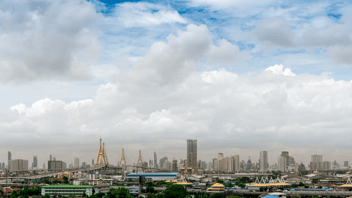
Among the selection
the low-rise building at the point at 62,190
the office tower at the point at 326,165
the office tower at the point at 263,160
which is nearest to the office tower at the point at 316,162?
the office tower at the point at 326,165

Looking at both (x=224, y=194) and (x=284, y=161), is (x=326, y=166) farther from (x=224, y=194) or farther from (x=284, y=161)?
(x=224, y=194)

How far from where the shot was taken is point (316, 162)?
19225cm

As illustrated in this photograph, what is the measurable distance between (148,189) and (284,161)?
14008 cm

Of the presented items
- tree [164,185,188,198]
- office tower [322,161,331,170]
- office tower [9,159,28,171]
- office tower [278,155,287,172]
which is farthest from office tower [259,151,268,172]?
tree [164,185,188,198]

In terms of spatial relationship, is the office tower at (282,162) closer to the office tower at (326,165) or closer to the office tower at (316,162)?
the office tower at (316,162)

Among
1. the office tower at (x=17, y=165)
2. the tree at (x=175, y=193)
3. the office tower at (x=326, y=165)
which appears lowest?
the office tower at (x=326, y=165)

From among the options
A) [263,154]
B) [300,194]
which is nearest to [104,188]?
[300,194]

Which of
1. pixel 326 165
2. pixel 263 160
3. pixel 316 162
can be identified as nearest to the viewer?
pixel 263 160

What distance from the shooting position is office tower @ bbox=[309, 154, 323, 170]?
190375mm

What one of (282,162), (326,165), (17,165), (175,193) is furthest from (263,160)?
(175,193)

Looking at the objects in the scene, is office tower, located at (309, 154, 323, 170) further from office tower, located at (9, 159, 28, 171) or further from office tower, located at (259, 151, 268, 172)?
office tower, located at (9, 159, 28, 171)

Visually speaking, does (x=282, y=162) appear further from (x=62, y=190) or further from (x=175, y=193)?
(x=175, y=193)

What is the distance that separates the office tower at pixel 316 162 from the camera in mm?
190375

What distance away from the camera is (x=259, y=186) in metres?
54.4
